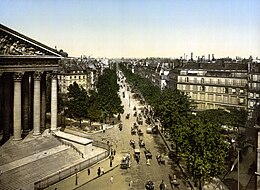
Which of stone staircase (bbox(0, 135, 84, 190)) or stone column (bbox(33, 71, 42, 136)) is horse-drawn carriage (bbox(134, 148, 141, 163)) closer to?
stone staircase (bbox(0, 135, 84, 190))

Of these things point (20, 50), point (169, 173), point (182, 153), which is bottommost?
point (169, 173)

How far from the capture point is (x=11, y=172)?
41.7 ft

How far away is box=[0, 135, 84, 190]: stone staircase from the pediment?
170 inches

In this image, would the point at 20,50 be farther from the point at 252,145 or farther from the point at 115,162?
the point at 252,145

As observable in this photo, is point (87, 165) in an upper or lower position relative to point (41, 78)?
lower

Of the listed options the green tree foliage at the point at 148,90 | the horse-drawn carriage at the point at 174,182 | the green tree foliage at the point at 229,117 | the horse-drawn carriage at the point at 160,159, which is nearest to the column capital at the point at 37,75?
the horse-drawn carriage at the point at 160,159

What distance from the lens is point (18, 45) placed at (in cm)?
1534

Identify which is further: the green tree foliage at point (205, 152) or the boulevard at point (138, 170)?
the boulevard at point (138, 170)

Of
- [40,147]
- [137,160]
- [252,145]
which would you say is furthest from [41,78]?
[252,145]

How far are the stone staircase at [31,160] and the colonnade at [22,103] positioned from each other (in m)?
0.85

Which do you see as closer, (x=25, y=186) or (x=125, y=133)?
(x=25, y=186)

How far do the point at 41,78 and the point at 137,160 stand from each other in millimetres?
6770

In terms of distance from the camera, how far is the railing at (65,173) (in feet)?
41.3

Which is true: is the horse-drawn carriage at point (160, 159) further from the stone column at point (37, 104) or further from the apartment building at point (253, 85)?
the apartment building at point (253, 85)
